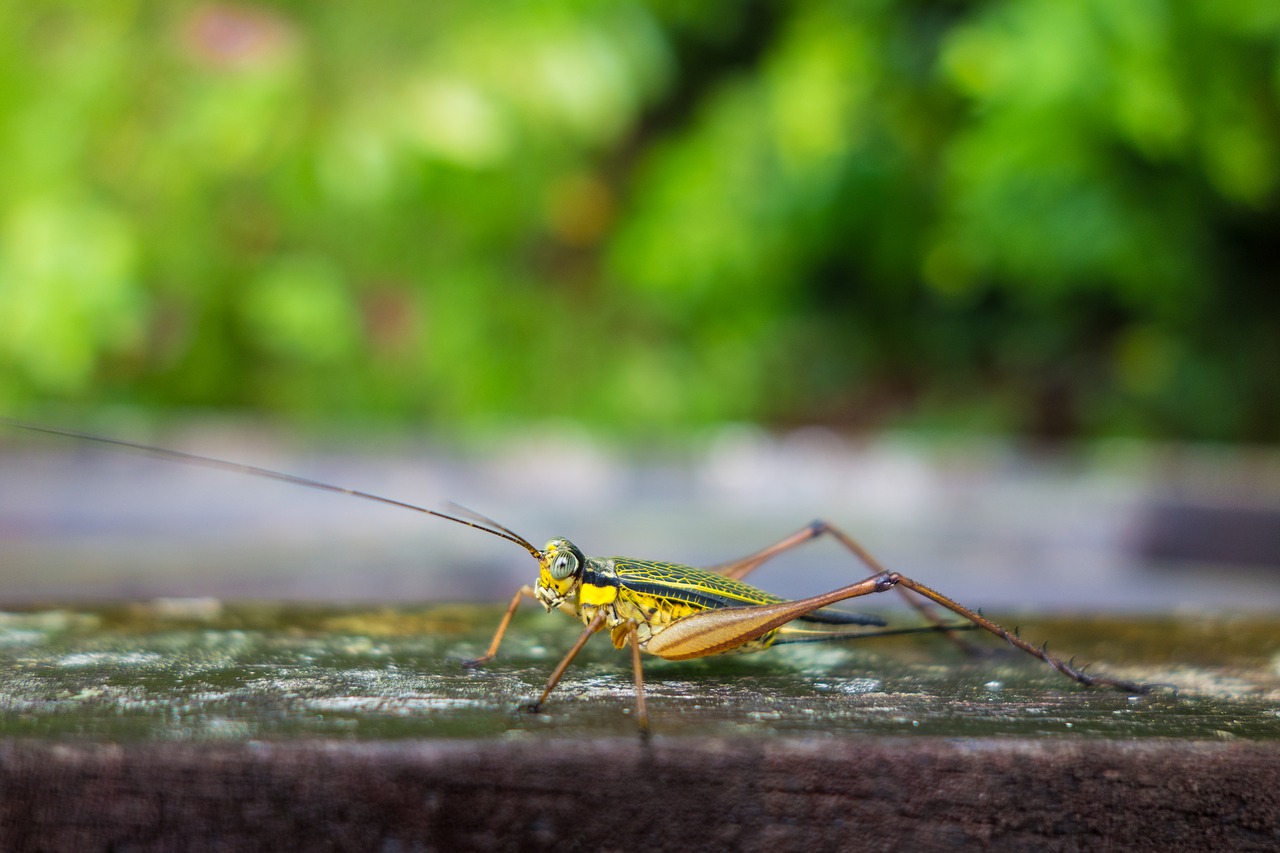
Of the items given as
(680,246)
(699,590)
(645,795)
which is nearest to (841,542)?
(699,590)

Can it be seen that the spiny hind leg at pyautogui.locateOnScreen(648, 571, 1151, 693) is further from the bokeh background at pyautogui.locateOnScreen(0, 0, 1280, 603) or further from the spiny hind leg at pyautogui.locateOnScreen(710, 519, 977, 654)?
the bokeh background at pyautogui.locateOnScreen(0, 0, 1280, 603)

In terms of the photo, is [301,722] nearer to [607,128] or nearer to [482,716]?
[482,716]

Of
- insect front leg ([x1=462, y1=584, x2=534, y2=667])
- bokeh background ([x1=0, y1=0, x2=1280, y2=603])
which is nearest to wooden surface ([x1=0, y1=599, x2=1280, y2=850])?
insect front leg ([x1=462, y1=584, x2=534, y2=667])

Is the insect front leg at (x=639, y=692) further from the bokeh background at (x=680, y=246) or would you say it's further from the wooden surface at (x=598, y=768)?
the bokeh background at (x=680, y=246)

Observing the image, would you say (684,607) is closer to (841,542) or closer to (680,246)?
(841,542)

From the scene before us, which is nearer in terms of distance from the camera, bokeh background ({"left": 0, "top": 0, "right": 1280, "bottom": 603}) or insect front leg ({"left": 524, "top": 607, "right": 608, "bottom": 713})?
insect front leg ({"left": 524, "top": 607, "right": 608, "bottom": 713})

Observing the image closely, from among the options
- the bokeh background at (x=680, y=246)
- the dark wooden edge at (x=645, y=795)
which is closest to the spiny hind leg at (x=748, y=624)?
the dark wooden edge at (x=645, y=795)

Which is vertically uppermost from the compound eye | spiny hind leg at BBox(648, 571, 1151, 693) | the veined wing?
the compound eye
